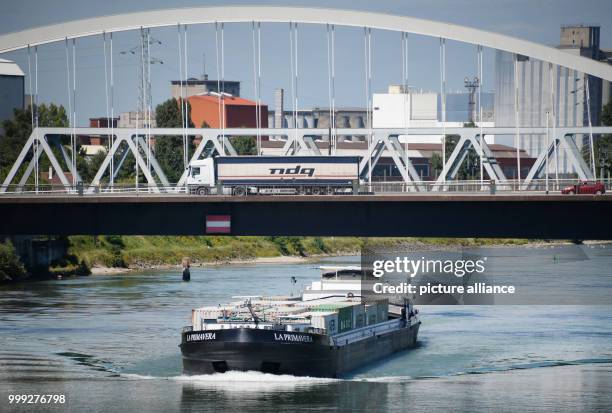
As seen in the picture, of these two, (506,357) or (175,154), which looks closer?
(506,357)

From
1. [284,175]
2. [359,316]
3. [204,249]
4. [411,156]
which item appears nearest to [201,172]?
Answer: [284,175]

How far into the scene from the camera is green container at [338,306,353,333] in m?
58.7

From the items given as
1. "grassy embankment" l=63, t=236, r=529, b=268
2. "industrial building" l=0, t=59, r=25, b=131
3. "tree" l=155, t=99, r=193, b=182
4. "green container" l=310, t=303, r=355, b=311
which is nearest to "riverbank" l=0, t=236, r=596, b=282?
"grassy embankment" l=63, t=236, r=529, b=268

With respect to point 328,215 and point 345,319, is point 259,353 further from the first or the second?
point 328,215

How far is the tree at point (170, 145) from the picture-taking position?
141863mm

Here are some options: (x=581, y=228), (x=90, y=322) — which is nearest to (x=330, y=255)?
(x=90, y=322)

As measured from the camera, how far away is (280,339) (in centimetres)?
5366

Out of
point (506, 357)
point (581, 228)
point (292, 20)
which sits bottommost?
point (506, 357)

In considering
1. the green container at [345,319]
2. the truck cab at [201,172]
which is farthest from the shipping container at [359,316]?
the truck cab at [201,172]

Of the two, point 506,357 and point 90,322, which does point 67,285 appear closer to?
point 90,322

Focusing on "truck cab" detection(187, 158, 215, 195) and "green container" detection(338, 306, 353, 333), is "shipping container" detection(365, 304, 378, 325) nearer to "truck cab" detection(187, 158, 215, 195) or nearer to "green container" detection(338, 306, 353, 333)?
"green container" detection(338, 306, 353, 333)

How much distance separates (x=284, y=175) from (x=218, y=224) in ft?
71.5

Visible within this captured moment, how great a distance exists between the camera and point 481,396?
5275 cm

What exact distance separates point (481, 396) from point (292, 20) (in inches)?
1952
